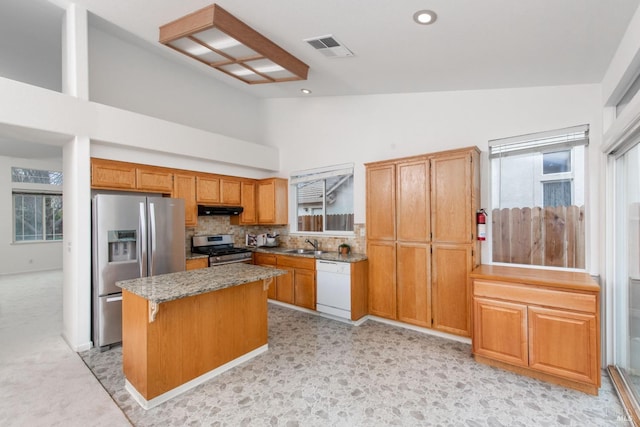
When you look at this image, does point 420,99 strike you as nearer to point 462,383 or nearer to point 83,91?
point 462,383

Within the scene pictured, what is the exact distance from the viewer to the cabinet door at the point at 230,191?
493 centimetres

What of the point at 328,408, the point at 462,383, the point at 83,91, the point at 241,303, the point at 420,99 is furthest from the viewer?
the point at 420,99

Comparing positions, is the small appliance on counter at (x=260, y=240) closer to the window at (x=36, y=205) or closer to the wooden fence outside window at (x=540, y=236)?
the wooden fence outside window at (x=540, y=236)

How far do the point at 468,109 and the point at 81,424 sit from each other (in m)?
4.62

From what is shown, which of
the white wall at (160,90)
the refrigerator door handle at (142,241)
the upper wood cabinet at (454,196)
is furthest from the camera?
the white wall at (160,90)

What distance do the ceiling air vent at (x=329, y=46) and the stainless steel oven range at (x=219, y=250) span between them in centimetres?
323

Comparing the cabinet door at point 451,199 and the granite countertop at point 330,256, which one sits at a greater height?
the cabinet door at point 451,199

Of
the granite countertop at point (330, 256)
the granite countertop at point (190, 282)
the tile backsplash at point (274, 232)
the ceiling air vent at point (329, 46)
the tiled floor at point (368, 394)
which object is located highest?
the ceiling air vent at point (329, 46)

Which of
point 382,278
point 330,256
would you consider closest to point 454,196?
point 382,278

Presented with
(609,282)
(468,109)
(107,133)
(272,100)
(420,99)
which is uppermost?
(272,100)

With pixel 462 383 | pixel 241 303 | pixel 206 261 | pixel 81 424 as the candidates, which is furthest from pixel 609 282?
pixel 206 261

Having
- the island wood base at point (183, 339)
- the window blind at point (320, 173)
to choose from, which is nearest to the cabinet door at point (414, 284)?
the window blind at point (320, 173)

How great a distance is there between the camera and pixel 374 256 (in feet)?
13.0

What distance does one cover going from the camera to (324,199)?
16.6ft
